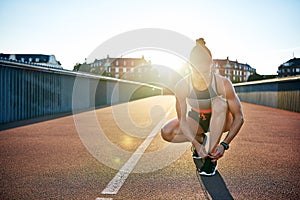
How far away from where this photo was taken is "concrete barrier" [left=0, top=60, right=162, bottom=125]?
11.0 metres

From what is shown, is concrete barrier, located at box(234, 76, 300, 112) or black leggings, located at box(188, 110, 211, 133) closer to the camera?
black leggings, located at box(188, 110, 211, 133)

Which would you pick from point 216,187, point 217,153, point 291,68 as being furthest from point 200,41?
point 291,68

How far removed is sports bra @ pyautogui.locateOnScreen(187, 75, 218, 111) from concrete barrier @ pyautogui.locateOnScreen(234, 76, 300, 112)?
13577mm

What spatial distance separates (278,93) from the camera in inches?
795

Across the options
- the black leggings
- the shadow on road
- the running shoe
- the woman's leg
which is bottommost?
the shadow on road

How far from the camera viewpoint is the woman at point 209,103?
412 centimetres

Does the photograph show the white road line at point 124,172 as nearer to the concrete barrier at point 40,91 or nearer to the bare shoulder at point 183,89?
the bare shoulder at point 183,89

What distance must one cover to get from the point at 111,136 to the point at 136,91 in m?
38.3

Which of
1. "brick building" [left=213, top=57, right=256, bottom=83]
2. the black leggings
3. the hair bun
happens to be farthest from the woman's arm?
"brick building" [left=213, top=57, right=256, bottom=83]

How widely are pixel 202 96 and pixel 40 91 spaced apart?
10.8m

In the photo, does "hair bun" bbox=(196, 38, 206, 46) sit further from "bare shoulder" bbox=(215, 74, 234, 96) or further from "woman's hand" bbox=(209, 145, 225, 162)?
"woman's hand" bbox=(209, 145, 225, 162)

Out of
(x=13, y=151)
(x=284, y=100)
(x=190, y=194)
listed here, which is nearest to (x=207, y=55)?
(x=190, y=194)

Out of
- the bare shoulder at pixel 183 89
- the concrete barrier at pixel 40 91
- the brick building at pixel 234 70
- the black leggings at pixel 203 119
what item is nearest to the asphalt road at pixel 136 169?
the black leggings at pixel 203 119

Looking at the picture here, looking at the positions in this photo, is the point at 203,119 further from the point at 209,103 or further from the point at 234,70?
the point at 234,70
